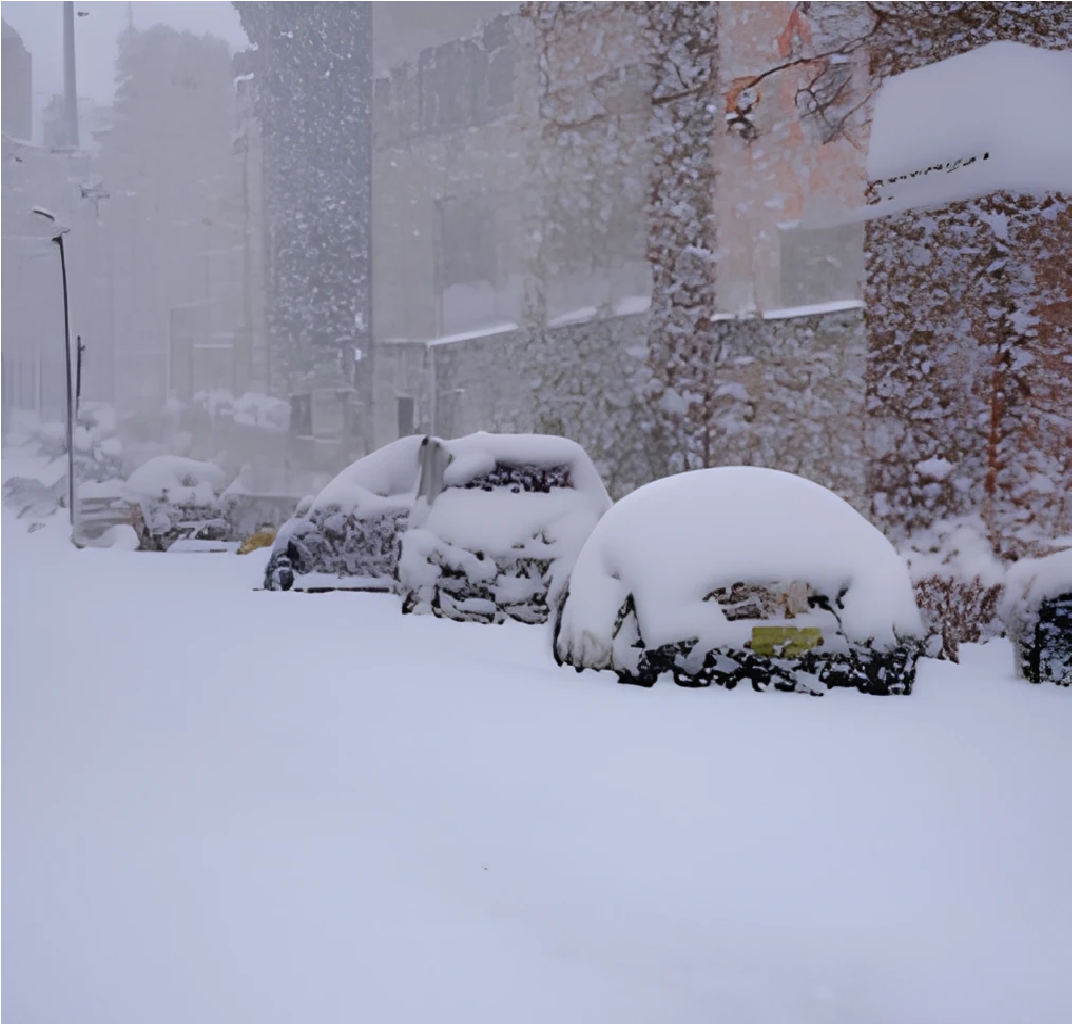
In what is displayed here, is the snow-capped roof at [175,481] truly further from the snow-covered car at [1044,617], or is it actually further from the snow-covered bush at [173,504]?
the snow-covered car at [1044,617]

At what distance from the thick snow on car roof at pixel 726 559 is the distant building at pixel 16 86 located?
88.2 feet

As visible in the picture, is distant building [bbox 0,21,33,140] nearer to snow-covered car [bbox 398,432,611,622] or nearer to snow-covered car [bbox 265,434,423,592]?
snow-covered car [bbox 265,434,423,592]

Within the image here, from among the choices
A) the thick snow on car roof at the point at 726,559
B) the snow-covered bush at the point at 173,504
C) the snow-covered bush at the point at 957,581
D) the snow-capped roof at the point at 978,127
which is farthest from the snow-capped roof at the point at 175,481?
the thick snow on car roof at the point at 726,559

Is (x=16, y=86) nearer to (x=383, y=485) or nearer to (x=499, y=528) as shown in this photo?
(x=383, y=485)

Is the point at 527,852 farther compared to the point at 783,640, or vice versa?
the point at 783,640

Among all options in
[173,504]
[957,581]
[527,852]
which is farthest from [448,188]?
[527,852]

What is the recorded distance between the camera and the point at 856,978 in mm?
2078

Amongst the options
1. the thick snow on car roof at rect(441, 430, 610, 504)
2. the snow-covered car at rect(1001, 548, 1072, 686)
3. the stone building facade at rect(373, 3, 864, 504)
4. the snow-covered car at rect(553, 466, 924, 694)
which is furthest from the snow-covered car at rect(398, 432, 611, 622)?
the stone building facade at rect(373, 3, 864, 504)

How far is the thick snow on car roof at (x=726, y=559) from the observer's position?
459cm

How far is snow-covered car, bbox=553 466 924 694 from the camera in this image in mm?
4590

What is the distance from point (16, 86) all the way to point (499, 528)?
2754 cm

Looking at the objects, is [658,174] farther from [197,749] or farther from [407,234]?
[407,234]

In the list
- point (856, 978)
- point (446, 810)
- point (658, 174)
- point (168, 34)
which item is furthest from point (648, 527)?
point (168, 34)

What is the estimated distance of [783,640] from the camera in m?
4.63
